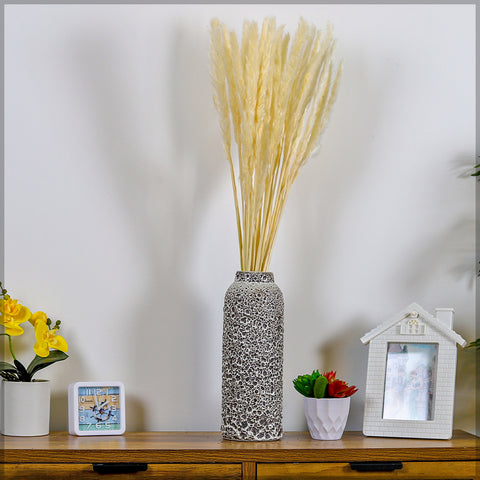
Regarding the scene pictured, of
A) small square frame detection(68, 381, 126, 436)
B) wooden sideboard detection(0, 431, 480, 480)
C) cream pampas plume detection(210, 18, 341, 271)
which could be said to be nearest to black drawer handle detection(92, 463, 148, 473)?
wooden sideboard detection(0, 431, 480, 480)

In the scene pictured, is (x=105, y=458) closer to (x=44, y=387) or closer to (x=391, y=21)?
(x=44, y=387)

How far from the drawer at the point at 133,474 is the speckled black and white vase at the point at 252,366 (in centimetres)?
12

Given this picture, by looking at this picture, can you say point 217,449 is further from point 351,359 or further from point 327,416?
point 351,359

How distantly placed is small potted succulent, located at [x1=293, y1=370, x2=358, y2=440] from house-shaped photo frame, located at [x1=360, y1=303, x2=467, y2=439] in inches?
2.8

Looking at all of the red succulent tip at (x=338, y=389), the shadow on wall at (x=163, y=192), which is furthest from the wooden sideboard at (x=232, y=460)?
the shadow on wall at (x=163, y=192)

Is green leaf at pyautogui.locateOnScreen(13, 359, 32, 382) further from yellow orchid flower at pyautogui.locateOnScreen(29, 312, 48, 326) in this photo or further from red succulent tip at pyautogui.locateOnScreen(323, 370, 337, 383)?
red succulent tip at pyautogui.locateOnScreen(323, 370, 337, 383)

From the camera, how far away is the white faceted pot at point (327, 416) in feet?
5.37

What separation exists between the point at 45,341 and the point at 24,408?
0.52 feet

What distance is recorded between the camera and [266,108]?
1598 mm

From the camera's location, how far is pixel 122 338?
178 centimetres

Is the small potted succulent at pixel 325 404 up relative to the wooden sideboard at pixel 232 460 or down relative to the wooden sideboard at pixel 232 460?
up

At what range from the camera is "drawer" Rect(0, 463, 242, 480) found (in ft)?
4.83

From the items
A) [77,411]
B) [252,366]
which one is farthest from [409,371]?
[77,411]

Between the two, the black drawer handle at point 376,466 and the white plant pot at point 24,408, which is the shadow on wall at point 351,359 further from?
the white plant pot at point 24,408
